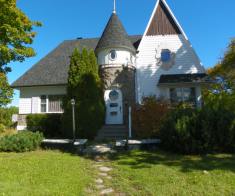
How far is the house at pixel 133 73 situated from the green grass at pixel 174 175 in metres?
7.27

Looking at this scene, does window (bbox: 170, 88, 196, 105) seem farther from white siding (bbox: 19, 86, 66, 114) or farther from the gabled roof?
white siding (bbox: 19, 86, 66, 114)

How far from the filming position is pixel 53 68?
1906cm

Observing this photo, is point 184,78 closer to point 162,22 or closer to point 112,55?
point 162,22

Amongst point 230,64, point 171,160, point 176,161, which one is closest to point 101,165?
point 171,160

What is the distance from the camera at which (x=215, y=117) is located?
9.48m

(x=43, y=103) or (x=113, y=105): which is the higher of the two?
(x=43, y=103)

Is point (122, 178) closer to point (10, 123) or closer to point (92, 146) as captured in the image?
point (92, 146)

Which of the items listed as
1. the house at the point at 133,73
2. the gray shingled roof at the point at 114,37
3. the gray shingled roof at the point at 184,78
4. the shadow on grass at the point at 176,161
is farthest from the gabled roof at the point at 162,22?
the shadow on grass at the point at 176,161

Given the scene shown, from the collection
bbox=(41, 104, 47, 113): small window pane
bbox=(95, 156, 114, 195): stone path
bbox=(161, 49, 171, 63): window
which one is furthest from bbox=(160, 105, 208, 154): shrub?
bbox=(41, 104, 47, 113): small window pane

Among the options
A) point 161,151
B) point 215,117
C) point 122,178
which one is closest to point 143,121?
point 161,151

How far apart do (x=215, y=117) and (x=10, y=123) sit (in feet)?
52.0

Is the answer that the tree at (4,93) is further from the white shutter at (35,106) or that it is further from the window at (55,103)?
the white shutter at (35,106)

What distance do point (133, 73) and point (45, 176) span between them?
11.3m

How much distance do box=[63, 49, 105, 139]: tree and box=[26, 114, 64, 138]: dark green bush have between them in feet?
11.3
